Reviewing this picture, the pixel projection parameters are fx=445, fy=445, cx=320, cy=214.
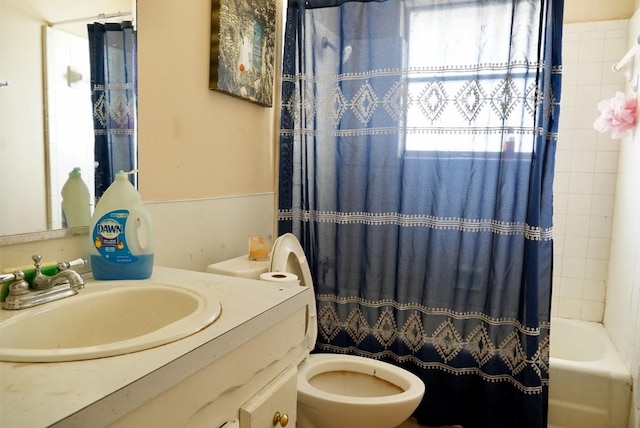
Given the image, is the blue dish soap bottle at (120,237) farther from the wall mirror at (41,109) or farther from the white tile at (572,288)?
the white tile at (572,288)

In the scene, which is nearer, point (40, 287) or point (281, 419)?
point (40, 287)

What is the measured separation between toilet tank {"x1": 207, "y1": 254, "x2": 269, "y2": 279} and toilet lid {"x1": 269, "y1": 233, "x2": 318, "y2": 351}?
5 cm

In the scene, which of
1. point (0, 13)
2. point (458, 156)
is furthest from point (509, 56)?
point (0, 13)

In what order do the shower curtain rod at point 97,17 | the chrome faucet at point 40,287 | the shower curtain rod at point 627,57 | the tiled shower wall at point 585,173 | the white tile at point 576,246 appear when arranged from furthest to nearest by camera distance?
the white tile at point 576,246
the tiled shower wall at point 585,173
the shower curtain rod at point 627,57
the shower curtain rod at point 97,17
the chrome faucet at point 40,287

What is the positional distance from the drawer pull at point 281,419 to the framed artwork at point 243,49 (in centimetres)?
111

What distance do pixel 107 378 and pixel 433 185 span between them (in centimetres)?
149

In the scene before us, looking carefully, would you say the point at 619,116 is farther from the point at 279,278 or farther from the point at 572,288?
the point at 279,278

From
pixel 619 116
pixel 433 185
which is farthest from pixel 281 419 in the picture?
pixel 619 116

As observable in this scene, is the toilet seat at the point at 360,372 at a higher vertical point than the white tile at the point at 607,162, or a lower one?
lower

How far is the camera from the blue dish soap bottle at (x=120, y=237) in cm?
103

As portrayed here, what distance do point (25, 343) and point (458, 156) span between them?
154cm

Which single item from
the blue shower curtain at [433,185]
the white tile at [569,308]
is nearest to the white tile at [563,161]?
the white tile at [569,308]

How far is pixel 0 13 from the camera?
2.86 ft

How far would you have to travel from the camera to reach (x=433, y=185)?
182 cm
